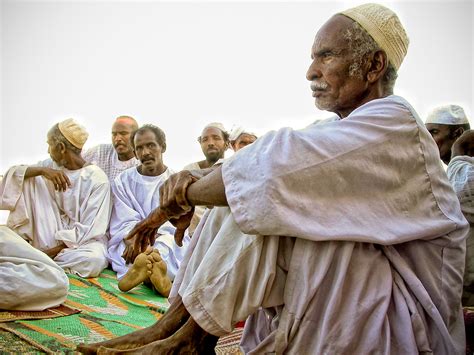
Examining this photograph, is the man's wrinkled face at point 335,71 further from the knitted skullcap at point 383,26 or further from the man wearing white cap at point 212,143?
the man wearing white cap at point 212,143

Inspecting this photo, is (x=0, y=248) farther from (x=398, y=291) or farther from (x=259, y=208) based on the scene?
(x=398, y=291)

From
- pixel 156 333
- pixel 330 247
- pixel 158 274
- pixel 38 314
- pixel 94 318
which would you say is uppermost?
pixel 330 247

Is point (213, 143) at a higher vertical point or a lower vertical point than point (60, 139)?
lower

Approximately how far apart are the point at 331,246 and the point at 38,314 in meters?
2.22

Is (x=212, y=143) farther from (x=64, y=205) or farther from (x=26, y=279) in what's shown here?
(x=26, y=279)

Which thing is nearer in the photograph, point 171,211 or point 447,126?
point 171,211

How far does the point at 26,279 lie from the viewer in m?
3.16

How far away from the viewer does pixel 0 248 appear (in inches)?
128

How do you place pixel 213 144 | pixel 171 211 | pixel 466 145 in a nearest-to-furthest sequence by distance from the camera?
pixel 171 211
pixel 466 145
pixel 213 144

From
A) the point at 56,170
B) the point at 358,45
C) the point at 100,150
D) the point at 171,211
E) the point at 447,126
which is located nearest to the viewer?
the point at 171,211

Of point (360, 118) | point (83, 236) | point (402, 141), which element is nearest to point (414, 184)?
point (402, 141)

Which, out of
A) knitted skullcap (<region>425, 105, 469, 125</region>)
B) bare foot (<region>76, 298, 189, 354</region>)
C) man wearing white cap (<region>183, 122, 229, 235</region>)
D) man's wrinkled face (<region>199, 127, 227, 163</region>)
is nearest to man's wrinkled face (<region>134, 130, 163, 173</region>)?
man wearing white cap (<region>183, 122, 229, 235</region>)

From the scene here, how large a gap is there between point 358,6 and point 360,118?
2.20 ft

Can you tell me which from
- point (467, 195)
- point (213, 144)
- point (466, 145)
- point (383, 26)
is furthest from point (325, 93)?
point (213, 144)
